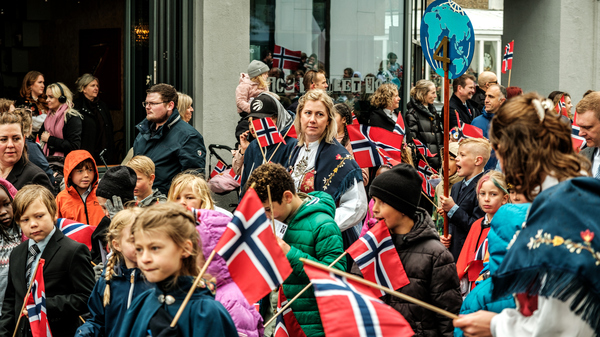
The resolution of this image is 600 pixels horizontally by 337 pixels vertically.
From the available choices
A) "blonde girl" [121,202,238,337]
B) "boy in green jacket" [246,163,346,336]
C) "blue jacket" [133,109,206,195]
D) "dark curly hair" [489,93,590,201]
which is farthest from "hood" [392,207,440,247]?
"blue jacket" [133,109,206,195]

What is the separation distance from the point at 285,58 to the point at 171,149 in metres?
5.29

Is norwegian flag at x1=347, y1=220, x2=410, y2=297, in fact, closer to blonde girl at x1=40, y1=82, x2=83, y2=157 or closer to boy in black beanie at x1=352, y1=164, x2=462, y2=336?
boy in black beanie at x1=352, y1=164, x2=462, y2=336

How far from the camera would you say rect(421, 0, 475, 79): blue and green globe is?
273 inches

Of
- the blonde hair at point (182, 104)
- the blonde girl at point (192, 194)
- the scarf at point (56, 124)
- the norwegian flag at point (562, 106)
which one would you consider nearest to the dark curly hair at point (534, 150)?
the blonde girl at point (192, 194)

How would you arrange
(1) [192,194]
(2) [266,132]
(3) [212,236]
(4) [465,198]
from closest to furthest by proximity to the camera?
1. (3) [212,236]
2. (1) [192,194]
3. (4) [465,198]
4. (2) [266,132]

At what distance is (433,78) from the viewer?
83.6 feet

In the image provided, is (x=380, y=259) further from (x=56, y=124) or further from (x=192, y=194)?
(x=56, y=124)

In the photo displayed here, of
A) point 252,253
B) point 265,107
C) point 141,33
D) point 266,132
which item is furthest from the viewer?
point 141,33

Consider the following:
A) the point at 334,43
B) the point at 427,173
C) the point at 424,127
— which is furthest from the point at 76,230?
the point at 334,43

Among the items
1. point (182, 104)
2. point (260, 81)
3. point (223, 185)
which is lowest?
point (223, 185)

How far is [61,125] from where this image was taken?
966 centimetres

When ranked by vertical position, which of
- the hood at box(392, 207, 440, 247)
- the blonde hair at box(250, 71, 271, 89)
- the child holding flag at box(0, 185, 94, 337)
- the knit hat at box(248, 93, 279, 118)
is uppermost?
the blonde hair at box(250, 71, 271, 89)

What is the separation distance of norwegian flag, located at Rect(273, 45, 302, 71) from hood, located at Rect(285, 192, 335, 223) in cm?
716

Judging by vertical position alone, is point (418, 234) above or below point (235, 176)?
above
